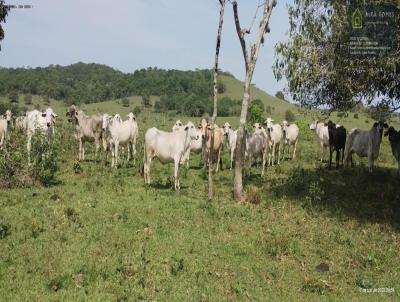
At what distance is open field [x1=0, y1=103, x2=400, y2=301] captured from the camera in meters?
9.15

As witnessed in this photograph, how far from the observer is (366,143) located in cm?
2081

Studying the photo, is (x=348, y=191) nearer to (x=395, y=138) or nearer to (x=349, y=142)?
(x=395, y=138)

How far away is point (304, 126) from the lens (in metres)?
47.4

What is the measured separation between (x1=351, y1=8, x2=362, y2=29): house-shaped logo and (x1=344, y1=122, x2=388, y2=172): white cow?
7277 millimetres

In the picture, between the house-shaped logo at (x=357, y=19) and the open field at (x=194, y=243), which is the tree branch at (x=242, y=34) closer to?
the house-shaped logo at (x=357, y=19)

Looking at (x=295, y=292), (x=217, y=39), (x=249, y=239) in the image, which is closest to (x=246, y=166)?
(x=217, y=39)

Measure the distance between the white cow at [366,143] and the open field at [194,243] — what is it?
2802 mm

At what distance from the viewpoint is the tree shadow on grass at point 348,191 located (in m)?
14.6

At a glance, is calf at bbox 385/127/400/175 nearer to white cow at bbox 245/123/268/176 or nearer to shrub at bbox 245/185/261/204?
white cow at bbox 245/123/268/176

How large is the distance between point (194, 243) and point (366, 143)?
12.5 meters

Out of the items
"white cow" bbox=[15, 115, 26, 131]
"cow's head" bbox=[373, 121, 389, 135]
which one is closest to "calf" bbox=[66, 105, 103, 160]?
"white cow" bbox=[15, 115, 26, 131]

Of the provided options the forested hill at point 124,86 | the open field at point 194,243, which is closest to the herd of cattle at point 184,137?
the open field at point 194,243

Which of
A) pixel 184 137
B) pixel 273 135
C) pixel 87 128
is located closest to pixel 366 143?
pixel 273 135

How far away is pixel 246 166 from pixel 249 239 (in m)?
11.2
